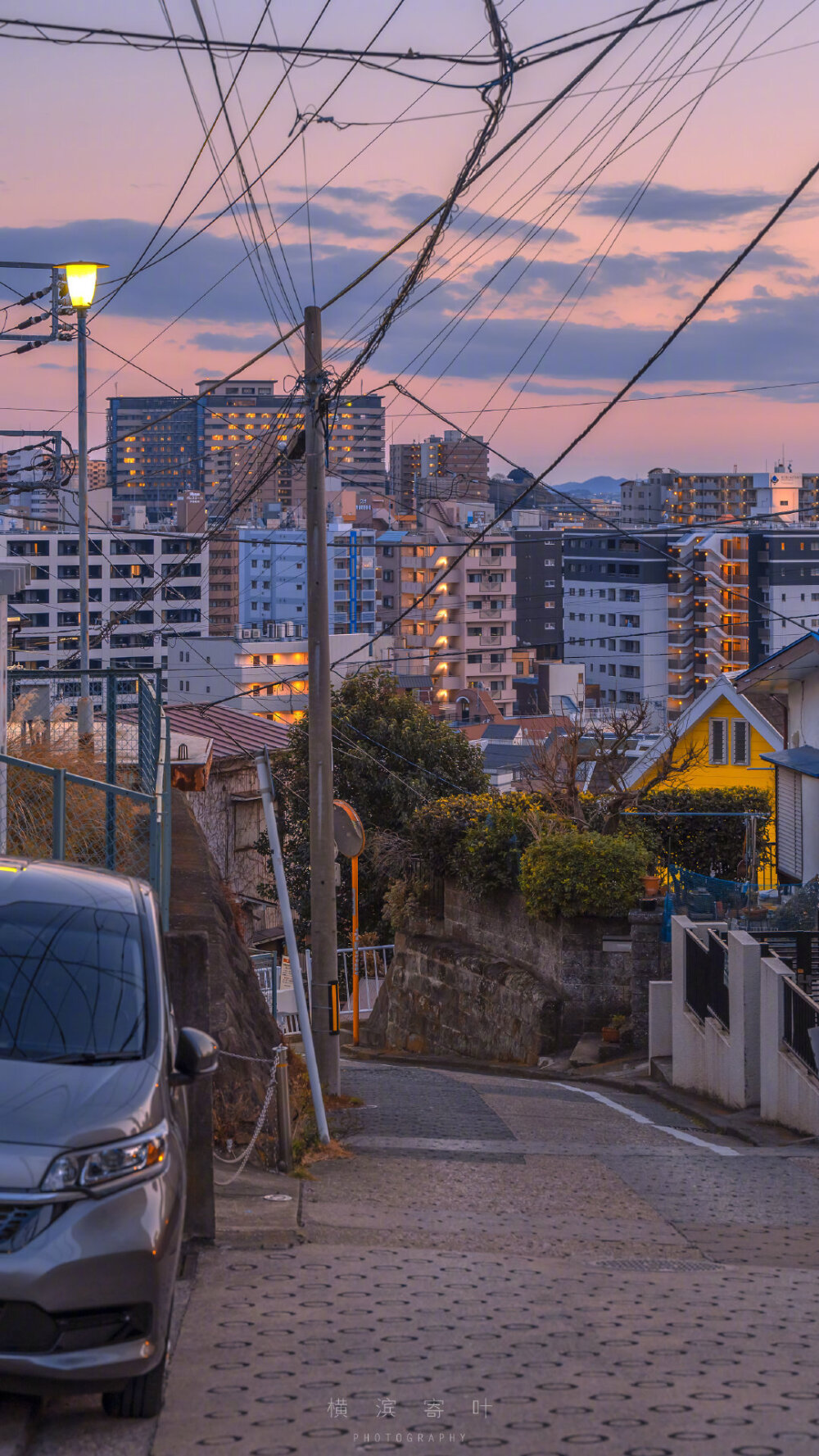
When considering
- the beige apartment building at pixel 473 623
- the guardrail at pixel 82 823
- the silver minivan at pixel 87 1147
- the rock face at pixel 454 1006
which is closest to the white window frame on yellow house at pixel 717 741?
the rock face at pixel 454 1006

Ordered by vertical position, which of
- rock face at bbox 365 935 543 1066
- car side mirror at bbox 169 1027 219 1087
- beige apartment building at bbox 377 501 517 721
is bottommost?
rock face at bbox 365 935 543 1066

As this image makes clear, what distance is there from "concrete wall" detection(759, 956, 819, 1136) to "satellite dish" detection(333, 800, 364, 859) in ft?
13.8

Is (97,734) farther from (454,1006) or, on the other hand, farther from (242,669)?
(242,669)

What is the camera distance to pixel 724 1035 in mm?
14617

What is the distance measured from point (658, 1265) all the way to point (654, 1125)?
19.7 ft

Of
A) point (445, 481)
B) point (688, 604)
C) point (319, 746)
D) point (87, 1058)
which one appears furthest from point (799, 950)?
point (445, 481)

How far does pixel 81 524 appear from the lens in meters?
21.7

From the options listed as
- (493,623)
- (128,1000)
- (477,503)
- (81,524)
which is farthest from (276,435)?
(477,503)

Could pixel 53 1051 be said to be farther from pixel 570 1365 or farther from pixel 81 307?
pixel 81 307

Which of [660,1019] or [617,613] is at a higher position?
[617,613]

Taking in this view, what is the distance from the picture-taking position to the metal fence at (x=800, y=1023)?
1232 cm

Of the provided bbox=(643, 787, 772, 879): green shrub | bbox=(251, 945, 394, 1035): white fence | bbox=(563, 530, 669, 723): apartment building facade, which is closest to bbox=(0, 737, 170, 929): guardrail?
bbox=(251, 945, 394, 1035): white fence

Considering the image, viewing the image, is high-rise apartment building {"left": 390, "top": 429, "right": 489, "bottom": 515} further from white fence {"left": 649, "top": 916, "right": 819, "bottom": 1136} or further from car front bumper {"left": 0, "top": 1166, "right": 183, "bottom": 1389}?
car front bumper {"left": 0, "top": 1166, "right": 183, "bottom": 1389}

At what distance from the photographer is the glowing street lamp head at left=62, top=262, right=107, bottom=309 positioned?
17.3 metres
